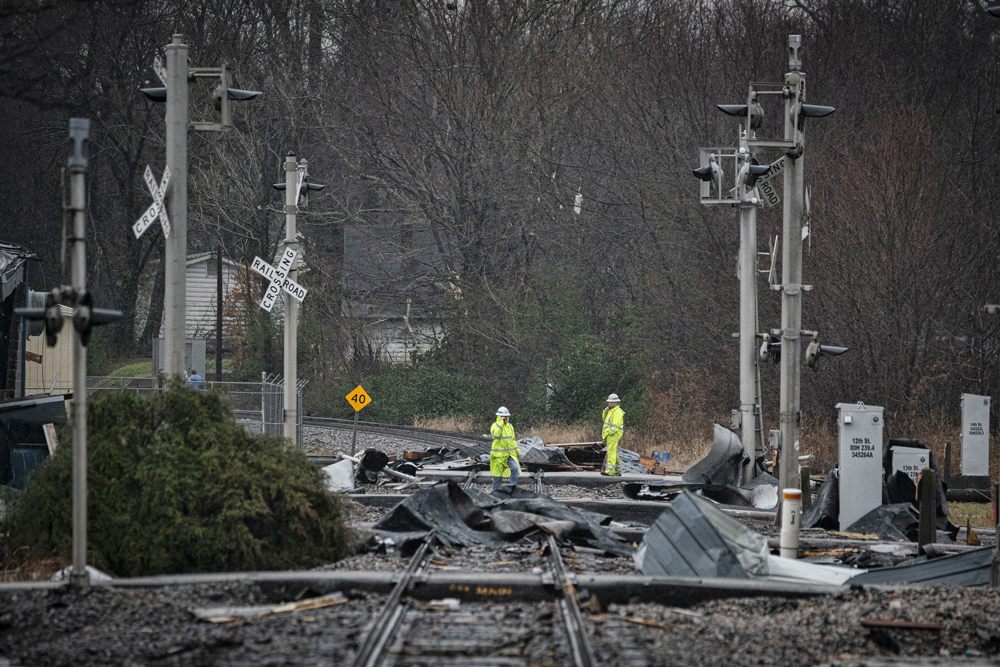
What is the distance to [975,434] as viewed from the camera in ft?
69.5

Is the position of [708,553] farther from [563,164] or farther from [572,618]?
[563,164]

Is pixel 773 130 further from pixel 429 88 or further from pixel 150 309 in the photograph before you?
pixel 150 309

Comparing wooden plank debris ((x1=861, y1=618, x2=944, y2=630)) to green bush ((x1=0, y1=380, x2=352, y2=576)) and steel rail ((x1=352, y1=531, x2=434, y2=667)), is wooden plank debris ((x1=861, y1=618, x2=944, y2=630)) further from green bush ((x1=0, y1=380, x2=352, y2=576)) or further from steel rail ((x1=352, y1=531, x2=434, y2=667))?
green bush ((x1=0, y1=380, x2=352, y2=576))

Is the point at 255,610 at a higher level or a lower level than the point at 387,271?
lower

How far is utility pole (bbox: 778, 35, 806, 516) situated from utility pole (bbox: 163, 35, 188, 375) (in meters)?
7.97

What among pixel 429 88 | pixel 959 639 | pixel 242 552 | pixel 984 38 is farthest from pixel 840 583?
pixel 429 88

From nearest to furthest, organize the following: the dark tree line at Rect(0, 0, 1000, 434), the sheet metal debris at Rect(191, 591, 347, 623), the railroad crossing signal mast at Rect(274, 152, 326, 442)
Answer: the sheet metal debris at Rect(191, 591, 347, 623)
the railroad crossing signal mast at Rect(274, 152, 326, 442)
the dark tree line at Rect(0, 0, 1000, 434)

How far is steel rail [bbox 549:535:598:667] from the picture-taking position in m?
7.56

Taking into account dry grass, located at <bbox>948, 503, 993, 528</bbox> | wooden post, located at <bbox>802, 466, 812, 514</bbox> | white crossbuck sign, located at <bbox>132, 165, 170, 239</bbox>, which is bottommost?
dry grass, located at <bbox>948, 503, 993, 528</bbox>

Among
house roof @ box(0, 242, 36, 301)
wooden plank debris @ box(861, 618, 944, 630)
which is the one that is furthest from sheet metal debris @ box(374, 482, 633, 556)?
house roof @ box(0, 242, 36, 301)

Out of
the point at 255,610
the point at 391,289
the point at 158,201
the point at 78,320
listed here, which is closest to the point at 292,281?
the point at 158,201

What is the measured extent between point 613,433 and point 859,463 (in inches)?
249

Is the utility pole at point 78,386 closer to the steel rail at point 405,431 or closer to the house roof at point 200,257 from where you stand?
the steel rail at point 405,431

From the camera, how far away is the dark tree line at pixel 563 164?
2930 centimetres
